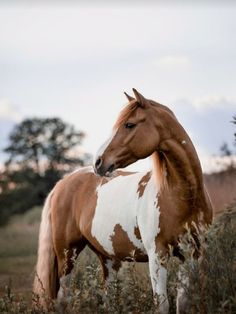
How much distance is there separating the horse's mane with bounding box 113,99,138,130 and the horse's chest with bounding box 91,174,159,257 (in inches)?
26.3

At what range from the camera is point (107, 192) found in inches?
232

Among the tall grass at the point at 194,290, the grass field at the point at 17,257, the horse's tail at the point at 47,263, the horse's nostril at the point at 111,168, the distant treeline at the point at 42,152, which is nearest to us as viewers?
the tall grass at the point at 194,290

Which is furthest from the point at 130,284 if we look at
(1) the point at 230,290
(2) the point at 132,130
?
(2) the point at 132,130

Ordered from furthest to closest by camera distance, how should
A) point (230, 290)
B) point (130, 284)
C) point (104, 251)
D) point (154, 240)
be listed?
point (104, 251)
point (154, 240)
point (130, 284)
point (230, 290)

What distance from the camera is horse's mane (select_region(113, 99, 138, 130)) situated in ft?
15.7

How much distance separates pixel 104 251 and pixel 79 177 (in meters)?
1.08

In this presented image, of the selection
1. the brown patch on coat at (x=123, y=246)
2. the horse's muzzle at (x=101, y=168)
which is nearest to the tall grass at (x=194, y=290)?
the brown patch on coat at (x=123, y=246)

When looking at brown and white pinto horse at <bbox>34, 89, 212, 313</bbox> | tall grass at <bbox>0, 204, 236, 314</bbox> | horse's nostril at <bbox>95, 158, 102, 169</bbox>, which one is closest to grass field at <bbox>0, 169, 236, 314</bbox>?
tall grass at <bbox>0, 204, 236, 314</bbox>

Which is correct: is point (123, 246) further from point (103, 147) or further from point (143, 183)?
point (103, 147)

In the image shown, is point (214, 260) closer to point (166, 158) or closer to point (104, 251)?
point (166, 158)

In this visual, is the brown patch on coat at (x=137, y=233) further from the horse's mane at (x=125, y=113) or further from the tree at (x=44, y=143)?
the tree at (x=44, y=143)

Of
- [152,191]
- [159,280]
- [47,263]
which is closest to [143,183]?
[152,191]

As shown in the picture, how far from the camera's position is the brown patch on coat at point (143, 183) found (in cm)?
527

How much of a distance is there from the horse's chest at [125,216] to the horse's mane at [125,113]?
67 cm
